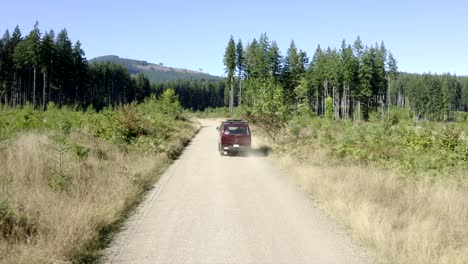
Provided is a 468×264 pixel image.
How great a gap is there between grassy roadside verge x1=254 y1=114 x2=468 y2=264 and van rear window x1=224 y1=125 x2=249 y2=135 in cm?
437

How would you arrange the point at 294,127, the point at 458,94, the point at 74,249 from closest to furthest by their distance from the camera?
1. the point at 74,249
2. the point at 294,127
3. the point at 458,94

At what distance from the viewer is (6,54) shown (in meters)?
78.2

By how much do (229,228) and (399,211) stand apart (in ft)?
12.2

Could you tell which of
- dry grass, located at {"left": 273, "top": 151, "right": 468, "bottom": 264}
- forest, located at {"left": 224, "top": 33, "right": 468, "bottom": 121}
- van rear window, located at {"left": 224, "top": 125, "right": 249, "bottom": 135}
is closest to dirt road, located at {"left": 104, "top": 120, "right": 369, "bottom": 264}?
dry grass, located at {"left": 273, "top": 151, "right": 468, "bottom": 264}

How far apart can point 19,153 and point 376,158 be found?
13.1m

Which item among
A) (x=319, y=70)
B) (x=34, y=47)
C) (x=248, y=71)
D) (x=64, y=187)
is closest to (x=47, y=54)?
(x=34, y=47)

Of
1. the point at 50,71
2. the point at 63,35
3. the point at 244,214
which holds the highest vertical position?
the point at 63,35

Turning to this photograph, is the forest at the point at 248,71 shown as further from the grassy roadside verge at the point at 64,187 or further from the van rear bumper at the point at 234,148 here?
the grassy roadside verge at the point at 64,187

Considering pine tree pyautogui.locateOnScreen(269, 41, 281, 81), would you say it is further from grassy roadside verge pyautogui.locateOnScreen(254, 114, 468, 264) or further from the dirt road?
the dirt road

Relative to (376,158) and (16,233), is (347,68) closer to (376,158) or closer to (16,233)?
(376,158)

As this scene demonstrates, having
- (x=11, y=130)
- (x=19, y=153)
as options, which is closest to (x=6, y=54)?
(x=11, y=130)

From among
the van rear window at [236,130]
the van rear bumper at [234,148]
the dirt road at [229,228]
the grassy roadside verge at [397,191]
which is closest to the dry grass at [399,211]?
the grassy roadside verge at [397,191]

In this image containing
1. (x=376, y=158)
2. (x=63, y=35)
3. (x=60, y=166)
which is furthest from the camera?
(x=63, y=35)

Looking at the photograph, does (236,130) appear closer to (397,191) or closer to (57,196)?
(397,191)
